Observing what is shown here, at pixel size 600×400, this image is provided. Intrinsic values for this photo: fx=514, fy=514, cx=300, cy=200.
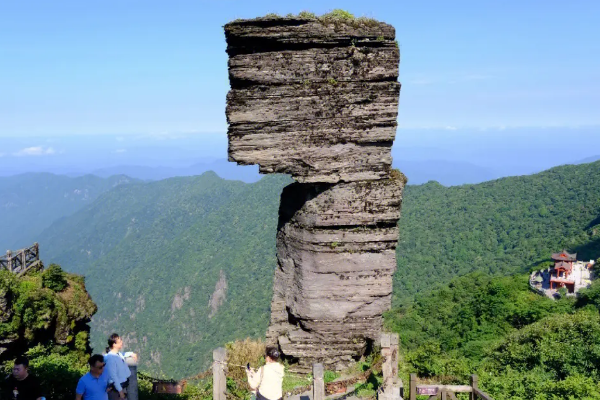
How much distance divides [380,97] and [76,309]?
16.3m

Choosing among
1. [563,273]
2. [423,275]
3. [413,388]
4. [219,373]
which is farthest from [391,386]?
[423,275]

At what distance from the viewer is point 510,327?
90.6ft

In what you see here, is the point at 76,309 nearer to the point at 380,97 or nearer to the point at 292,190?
the point at 292,190

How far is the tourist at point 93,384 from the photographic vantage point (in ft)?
24.3

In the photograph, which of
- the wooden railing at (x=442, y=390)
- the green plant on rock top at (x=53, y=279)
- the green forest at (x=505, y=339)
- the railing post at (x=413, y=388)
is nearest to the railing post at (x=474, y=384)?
the wooden railing at (x=442, y=390)

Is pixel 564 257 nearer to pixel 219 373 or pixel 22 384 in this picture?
pixel 219 373

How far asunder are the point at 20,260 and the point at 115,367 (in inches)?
586

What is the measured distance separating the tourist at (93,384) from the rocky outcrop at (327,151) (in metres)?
5.42

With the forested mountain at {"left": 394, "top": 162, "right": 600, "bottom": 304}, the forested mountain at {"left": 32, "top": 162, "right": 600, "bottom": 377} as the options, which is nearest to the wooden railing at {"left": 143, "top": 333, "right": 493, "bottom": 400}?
the forested mountain at {"left": 32, "top": 162, "right": 600, "bottom": 377}

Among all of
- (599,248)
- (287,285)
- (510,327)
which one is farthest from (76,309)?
(599,248)

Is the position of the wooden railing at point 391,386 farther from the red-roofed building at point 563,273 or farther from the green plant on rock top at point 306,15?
the red-roofed building at point 563,273

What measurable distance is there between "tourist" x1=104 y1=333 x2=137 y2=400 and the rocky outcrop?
492 centimetres

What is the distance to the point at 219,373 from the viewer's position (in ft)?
31.2

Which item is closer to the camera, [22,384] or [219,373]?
[22,384]
